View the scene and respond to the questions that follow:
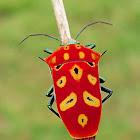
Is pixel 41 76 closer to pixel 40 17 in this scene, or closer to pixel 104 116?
pixel 104 116

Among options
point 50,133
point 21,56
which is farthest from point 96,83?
point 21,56

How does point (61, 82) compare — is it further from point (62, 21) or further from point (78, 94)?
point (62, 21)

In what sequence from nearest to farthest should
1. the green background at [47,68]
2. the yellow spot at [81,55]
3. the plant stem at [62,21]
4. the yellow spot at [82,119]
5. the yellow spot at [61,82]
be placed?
the yellow spot at [82,119], the yellow spot at [61,82], the yellow spot at [81,55], the plant stem at [62,21], the green background at [47,68]

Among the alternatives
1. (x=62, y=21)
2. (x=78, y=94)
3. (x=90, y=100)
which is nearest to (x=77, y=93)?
(x=78, y=94)

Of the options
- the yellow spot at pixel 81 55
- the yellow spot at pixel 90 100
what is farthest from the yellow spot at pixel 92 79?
the yellow spot at pixel 81 55

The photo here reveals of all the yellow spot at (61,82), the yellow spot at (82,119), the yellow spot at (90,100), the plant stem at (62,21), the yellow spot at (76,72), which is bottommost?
the yellow spot at (82,119)

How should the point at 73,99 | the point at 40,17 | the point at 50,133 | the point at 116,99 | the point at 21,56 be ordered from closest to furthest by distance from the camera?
the point at 73,99 → the point at 50,133 → the point at 116,99 → the point at 21,56 → the point at 40,17

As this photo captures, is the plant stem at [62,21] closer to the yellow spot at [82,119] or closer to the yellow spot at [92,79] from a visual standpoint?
the yellow spot at [92,79]

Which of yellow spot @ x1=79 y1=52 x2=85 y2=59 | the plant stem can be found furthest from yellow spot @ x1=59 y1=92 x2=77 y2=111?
the plant stem
